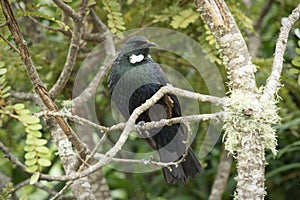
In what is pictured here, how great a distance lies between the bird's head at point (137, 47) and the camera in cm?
305

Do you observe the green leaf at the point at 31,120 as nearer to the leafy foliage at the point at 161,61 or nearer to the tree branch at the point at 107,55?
the leafy foliage at the point at 161,61

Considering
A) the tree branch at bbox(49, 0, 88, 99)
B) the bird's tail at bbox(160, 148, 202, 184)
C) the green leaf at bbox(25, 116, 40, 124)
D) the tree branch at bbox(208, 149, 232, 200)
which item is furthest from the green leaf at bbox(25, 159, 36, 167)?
the tree branch at bbox(208, 149, 232, 200)

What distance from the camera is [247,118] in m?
1.82

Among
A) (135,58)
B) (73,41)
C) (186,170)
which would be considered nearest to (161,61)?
(135,58)

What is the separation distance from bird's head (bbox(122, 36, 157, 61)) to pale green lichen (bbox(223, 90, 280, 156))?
120 centimetres

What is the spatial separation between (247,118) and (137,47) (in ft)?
4.37

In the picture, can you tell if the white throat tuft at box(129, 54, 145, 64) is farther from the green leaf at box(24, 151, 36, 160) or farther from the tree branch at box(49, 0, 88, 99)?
the green leaf at box(24, 151, 36, 160)

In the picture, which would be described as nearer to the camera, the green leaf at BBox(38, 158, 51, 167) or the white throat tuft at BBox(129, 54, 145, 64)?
the green leaf at BBox(38, 158, 51, 167)

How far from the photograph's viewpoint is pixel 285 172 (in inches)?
157

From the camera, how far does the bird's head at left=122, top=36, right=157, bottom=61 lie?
305 centimetres

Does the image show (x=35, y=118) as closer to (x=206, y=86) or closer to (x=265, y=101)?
(x=265, y=101)

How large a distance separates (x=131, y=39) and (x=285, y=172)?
1.60 m

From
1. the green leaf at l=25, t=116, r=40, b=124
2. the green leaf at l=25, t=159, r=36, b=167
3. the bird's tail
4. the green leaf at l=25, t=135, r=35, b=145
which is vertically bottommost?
the bird's tail

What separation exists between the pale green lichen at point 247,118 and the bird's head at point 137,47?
1.20m
